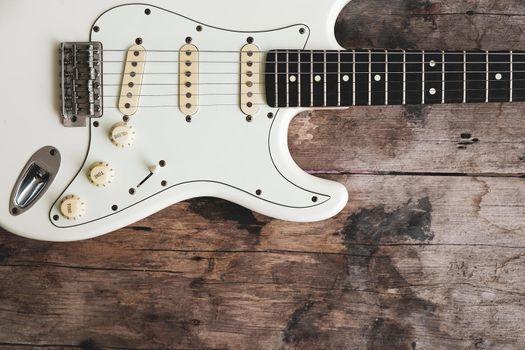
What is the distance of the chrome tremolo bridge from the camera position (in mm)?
1015

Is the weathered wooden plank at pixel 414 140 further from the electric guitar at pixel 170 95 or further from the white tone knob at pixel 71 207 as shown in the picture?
the white tone knob at pixel 71 207

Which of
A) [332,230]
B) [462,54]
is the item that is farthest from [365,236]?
[462,54]

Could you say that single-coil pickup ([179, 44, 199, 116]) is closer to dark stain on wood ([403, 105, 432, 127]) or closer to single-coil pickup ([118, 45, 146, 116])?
single-coil pickup ([118, 45, 146, 116])

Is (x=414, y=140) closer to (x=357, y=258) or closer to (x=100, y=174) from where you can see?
(x=357, y=258)

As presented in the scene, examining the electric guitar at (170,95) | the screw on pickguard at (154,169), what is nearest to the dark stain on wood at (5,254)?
the electric guitar at (170,95)

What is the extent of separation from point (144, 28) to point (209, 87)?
172mm

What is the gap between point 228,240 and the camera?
1162mm

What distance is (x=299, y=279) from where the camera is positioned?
1.16 meters

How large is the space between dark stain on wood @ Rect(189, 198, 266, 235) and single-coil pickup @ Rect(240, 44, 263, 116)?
0.24m

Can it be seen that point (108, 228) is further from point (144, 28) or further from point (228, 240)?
point (144, 28)

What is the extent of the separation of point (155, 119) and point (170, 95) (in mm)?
56

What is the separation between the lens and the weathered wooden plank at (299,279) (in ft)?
3.80

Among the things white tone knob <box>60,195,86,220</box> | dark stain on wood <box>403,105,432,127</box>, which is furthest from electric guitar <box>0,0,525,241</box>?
dark stain on wood <box>403,105,432,127</box>

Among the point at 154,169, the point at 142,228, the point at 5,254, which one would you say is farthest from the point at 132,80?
the point at 5,254
